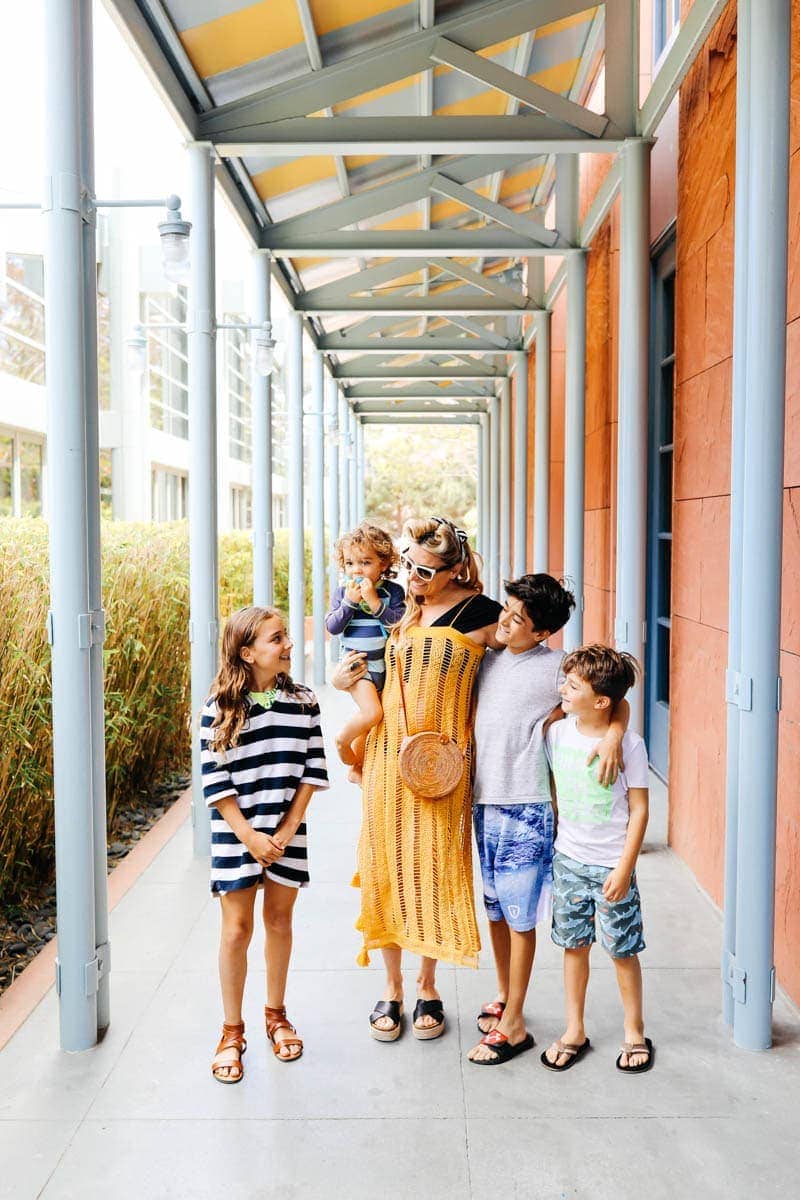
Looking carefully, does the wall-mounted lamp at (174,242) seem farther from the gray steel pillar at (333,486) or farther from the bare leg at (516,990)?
the gray steel pillar at (333,486)

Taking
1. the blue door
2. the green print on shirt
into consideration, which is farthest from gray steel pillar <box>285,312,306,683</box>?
the green print on shirt

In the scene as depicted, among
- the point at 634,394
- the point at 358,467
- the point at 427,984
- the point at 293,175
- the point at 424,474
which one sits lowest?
the point at 427,984

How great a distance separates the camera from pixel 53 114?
2980 mm

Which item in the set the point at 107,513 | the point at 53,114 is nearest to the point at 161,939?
the point at 53,114

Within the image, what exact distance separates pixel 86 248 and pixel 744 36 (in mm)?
2026

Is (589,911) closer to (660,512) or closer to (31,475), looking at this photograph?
(660,512)

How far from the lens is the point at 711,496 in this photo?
4.46 meters

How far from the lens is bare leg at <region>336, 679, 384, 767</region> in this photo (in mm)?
3145

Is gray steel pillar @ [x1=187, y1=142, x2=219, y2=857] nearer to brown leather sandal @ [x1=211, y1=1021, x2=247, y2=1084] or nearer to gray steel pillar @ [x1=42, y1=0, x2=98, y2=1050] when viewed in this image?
gray steel pillar @ [x1=42, y1=0, x2=98, y2=1050]

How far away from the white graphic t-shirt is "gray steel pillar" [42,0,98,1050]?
1418 mm

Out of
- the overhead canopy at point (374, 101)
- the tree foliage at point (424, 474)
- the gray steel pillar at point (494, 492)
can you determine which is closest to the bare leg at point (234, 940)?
the overhead canopy at point (374, 101)

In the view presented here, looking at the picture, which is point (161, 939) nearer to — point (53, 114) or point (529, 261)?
point (53, 114)

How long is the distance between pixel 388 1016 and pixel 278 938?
45 cm

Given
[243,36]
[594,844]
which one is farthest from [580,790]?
[243,36]
